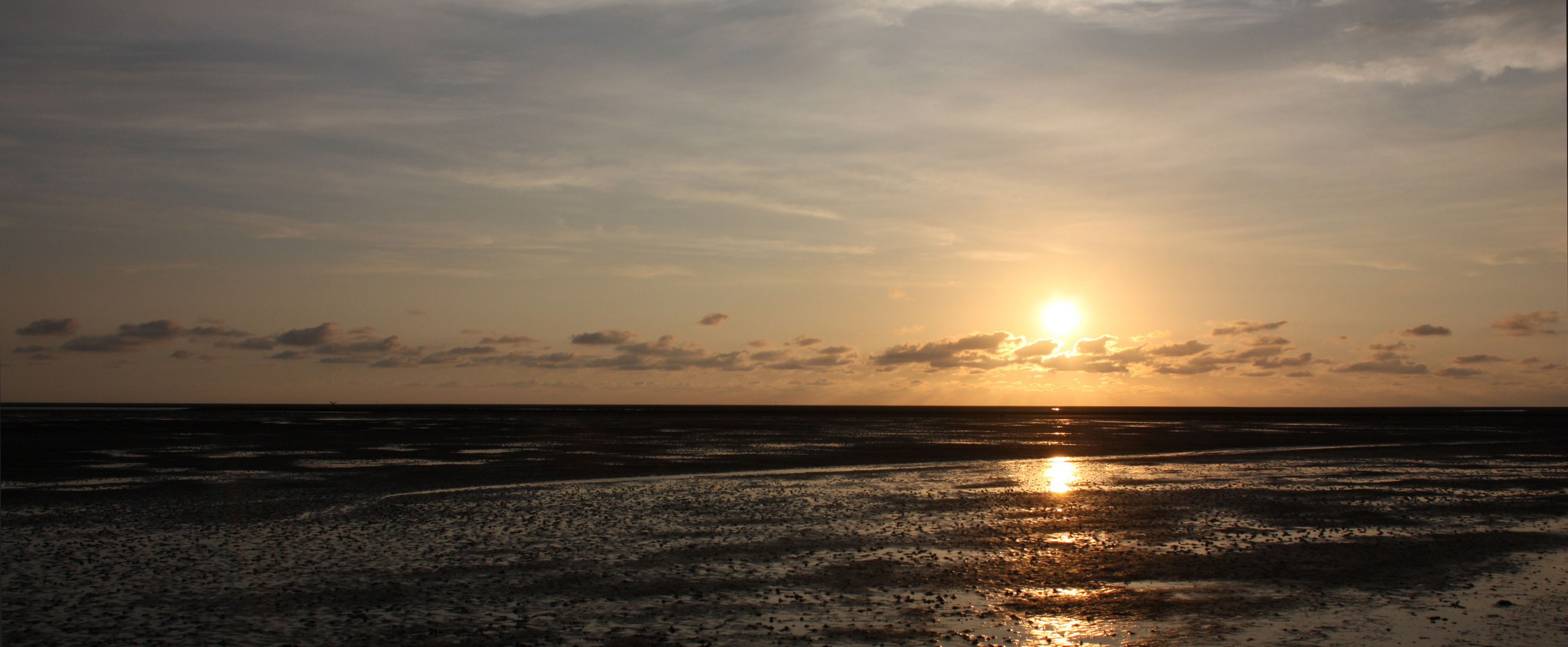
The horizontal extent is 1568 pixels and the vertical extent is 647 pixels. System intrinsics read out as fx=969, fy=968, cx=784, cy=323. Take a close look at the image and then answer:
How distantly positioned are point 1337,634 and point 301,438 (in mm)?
59424

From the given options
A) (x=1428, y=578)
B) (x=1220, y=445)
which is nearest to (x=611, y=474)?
(x=1428, y=578)

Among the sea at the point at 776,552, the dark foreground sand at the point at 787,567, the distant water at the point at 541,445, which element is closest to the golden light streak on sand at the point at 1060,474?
the sea at the point at 776,552

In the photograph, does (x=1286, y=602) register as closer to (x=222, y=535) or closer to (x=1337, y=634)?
(x=1337, y=634)

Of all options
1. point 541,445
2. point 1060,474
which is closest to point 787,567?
point 1060,474

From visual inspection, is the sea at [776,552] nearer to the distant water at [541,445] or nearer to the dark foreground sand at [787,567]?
the dark foreground sand at [787,567]

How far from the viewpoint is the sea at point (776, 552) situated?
13.5 metres

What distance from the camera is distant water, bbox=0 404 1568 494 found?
117 feet

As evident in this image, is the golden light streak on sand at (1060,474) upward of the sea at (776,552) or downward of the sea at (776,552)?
upward

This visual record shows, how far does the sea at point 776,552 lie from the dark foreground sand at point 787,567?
0.08 meters

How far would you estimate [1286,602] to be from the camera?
1505 cm

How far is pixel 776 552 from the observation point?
1914 cm

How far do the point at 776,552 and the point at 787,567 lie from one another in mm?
1441

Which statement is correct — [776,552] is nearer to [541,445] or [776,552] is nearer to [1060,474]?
[1060,474]

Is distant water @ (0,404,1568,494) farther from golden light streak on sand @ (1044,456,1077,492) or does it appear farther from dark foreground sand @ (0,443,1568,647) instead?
dark foreground sand @ (0,443,1568,647)
